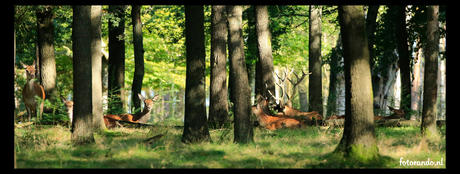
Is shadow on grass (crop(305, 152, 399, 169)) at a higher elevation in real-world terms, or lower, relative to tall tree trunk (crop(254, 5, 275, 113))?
lower

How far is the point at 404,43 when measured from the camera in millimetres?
16000

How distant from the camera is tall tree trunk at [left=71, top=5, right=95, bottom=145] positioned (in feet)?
30.0

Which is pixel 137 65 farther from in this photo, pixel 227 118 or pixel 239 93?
pixel 239 93

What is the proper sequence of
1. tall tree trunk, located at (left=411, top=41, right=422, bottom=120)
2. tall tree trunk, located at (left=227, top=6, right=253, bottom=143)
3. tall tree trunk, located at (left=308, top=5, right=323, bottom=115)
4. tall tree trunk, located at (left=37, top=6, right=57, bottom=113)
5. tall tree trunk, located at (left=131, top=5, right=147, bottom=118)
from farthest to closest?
tall tree trunk, located at (left=411, top=41, right=422, bottom=120) → tall tree trunk, located at (left=131, top=5, right=147, bottom=118) → tall tree trunk, located at (left=308, top=5, right=323, bottom=115) → tall tree trunk, located at (left=37, top=6, right=57, bottom=113) → tall tree trunk, located at (left=227, top=6, right=253, bottom=143)

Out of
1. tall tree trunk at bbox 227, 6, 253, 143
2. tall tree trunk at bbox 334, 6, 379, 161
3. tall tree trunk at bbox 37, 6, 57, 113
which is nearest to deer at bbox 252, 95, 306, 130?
tall tree trunk at bbox 227, 6, 253, 143

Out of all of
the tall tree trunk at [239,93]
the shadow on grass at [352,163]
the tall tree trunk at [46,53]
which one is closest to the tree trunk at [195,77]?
the tall tree trunk at [239,93]

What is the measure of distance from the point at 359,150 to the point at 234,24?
170 inches

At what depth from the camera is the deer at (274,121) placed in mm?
13016

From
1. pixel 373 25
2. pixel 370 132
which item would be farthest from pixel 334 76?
pixel 370 132

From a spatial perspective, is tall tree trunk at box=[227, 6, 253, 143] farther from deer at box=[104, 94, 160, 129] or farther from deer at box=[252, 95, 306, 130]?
deer at box=[104, 94, 160, 129]

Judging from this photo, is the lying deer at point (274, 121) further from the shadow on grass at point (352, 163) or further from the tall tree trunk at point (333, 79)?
the shadow on grass at point (352, 163)

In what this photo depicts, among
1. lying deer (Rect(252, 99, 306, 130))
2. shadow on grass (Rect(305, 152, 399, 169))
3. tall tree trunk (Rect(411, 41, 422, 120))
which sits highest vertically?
tall tree trunk (Rect(411, 41, 422, 120))

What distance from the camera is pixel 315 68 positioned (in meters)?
17.5
